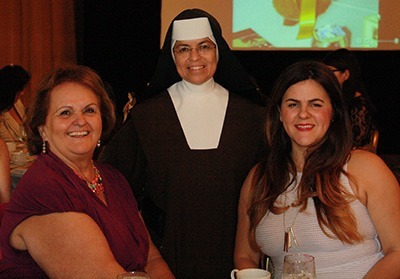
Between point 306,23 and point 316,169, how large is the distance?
6264mm

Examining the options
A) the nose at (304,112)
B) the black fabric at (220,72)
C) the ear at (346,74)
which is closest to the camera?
the nose at (304,112)

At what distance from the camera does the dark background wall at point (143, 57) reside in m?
9.19

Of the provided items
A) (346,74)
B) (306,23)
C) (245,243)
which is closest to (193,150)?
(245,243)

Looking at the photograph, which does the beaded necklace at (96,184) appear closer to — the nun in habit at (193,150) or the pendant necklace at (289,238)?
the nun in habit at (193,150)

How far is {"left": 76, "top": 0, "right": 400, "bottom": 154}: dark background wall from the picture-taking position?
9.19 meters

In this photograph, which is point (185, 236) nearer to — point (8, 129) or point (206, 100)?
point (206, 100)

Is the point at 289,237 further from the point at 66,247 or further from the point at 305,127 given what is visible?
the point at 66,247

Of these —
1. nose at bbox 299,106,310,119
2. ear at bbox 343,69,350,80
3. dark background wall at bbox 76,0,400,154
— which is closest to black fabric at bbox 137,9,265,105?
nose at bbox 299,106,310,119

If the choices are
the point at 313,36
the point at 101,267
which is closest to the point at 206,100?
the point at 101,267

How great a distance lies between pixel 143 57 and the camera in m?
9.51

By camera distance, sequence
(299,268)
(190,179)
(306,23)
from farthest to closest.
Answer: (306,23), (190,179), (299,268)

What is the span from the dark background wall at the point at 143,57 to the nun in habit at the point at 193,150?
6285 mm

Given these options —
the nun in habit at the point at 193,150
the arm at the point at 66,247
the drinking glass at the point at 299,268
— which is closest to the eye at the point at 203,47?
the nun in habit at the point at 193,150

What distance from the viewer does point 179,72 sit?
117 inches
